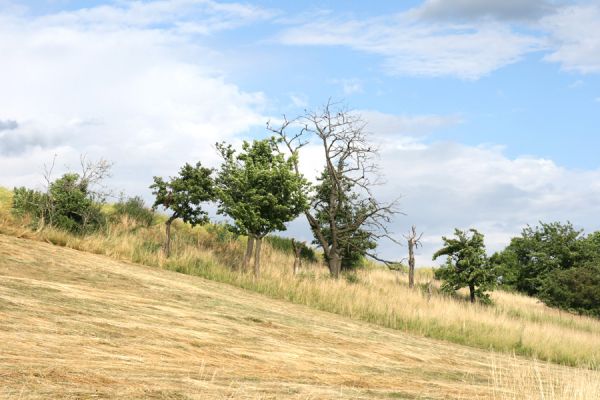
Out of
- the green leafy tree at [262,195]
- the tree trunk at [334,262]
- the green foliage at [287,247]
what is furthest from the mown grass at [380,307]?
the green foliage at [287,247]

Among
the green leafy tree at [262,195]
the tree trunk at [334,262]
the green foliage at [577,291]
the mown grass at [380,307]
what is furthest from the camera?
the green foliage at [577,291]

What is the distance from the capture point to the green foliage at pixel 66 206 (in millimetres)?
25219

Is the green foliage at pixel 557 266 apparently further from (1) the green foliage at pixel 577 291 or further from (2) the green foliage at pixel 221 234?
(2) the green foliage at pixel 221 234

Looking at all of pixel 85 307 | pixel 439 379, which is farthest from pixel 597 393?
pixel 85 307

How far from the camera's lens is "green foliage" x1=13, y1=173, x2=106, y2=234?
2522cm

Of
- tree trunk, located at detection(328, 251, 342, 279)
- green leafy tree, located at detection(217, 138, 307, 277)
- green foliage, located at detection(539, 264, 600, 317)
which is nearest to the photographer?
green leafy tree, located at detection(217, 138, 307, 277)

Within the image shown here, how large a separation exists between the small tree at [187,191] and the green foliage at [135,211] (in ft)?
24.1

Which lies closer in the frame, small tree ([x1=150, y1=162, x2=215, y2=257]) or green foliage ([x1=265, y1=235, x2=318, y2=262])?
small tree ([x1=150, y1=162, x2=215, y2=257])

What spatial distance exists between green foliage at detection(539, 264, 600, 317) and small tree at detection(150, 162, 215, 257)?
25.1 m

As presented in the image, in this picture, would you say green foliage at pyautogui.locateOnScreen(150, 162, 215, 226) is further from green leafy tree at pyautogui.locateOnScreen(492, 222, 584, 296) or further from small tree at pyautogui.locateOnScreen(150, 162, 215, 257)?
green leafy tree at pyautogui.locateOnScreen(492, 222, 584, 296)

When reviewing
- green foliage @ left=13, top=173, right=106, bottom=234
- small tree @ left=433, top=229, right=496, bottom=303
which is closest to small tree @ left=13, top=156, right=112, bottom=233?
green foliage @ left=13, top=173, right=106, bottom=234

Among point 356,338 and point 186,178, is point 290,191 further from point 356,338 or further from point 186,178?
point 356,338

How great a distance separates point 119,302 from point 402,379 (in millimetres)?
5033

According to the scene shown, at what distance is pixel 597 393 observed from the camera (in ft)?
24.8
